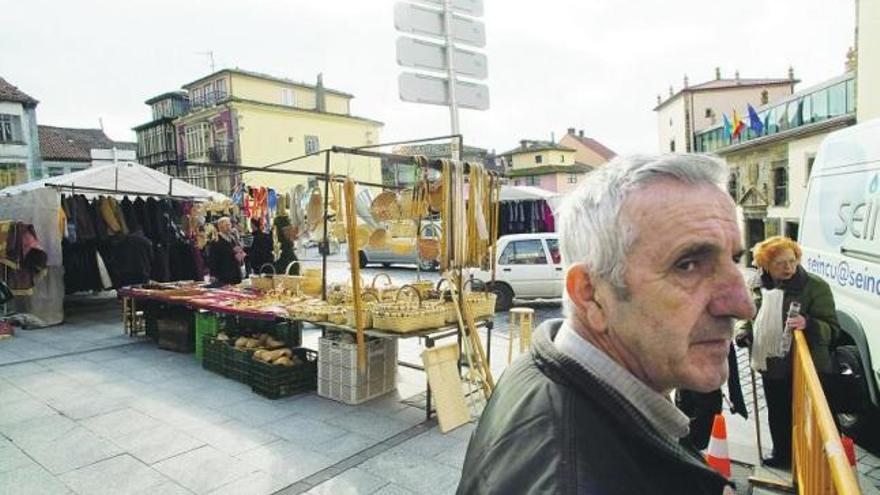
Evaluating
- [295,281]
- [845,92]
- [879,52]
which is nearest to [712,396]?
[295,281]

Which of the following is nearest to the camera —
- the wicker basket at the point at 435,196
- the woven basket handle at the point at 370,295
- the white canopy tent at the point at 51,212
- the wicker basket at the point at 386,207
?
the wicker basket at the point at 435,196

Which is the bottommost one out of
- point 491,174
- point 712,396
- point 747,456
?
point 747,456

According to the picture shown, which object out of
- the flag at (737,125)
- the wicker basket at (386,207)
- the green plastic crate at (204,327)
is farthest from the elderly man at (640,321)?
the flag at (737,125)

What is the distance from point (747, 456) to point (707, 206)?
4012 millimetres

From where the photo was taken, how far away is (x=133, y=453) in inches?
175

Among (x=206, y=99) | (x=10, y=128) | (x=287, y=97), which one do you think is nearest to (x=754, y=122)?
(x=287, y=97)

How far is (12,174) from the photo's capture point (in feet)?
106

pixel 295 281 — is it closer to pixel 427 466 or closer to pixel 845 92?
pixel 427 466

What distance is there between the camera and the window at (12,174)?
32188mm

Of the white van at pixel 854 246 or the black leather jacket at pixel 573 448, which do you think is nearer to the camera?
the black leather jacket at pixel 573 448

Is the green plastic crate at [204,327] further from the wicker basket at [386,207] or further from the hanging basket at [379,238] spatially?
the wicker basket at [386,207]

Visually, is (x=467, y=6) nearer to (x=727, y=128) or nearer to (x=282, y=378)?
(x=282, y=378)

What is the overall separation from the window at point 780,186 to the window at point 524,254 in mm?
21031

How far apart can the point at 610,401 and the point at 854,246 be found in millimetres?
4321
